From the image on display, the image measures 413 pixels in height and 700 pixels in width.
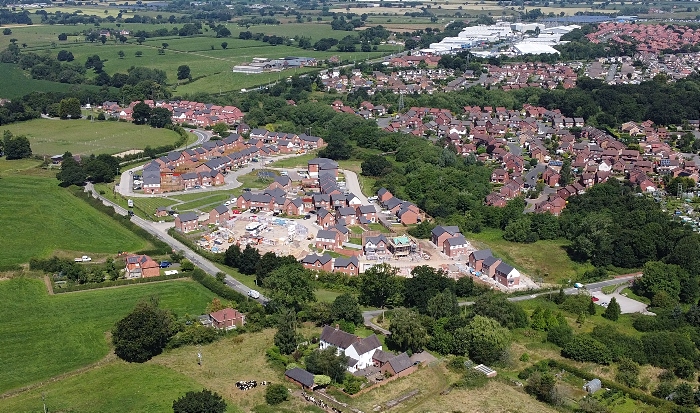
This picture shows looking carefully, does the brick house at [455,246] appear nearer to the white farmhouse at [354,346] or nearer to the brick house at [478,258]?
the brick house at [478,258]

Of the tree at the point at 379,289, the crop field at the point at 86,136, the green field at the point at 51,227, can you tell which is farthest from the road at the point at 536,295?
the crop field at the point at 86,136

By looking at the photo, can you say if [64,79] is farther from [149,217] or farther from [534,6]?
[534,6]

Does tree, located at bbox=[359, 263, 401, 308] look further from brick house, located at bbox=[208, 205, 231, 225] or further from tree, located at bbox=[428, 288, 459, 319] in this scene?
brick house, located at bbox=[208, 205, 231, 225]

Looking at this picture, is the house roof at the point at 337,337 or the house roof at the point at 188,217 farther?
the house roof at the point at 188,217

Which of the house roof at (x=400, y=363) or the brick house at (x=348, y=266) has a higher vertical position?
the house roof at (x=400, y=363)

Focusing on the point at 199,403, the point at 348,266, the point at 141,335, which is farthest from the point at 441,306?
the point at 141,335

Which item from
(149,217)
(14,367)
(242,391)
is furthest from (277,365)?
(149,217)
